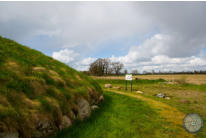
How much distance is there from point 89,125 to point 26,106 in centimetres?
324

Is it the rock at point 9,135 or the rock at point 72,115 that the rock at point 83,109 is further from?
the rock at point 9,135

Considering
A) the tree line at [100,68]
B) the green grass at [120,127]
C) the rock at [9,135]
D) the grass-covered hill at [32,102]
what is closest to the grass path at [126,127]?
the green grass at [120,127]

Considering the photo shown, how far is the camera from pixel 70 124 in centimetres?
567

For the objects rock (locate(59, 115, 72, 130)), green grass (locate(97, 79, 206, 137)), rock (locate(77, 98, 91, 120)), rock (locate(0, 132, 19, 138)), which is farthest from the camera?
green grass (locate(97, 79, 206, 137))

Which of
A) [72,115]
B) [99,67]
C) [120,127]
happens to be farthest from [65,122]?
[99,67]

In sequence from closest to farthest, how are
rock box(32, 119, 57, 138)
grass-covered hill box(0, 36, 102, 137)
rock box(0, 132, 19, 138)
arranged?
rock box(0, 132, 19, 138)
grass-covered hill box(0, 36, 102, 137)
rock box(32, 119, 57, 138)

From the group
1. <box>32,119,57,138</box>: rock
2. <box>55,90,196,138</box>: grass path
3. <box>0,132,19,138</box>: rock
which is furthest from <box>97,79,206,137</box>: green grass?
<box>0,132,19,138</box>: rock

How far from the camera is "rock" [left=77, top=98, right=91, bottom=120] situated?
21.8 feet

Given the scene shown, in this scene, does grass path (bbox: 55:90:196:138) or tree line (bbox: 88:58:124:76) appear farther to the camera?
tree line (bbox: 88:58:124:76)

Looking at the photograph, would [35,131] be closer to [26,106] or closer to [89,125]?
[26,106]

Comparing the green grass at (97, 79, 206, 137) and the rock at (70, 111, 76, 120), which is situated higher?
the rock at (70, 111, 76, 120)

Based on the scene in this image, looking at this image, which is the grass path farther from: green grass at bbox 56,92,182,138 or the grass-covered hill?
the grass-covered hill

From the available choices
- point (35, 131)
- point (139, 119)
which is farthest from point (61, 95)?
point (139, 119)

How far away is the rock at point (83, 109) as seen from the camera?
6.64 metres
